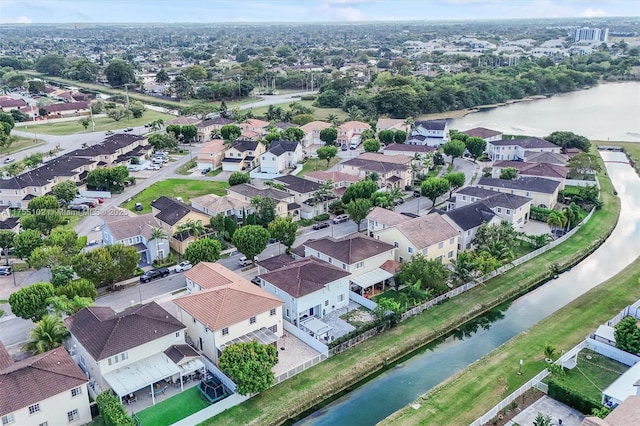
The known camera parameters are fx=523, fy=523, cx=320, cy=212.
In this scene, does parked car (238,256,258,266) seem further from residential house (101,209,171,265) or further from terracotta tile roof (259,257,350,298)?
terracotta tile roof (259,257,350,298)

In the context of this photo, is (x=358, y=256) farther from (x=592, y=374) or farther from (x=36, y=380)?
(x=36, y=380)

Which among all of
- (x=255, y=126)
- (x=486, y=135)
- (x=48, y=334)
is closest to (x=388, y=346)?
(x=48, y=334)

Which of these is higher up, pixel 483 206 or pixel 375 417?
pixel 483 206

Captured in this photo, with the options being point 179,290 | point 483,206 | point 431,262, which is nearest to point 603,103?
point 483,206

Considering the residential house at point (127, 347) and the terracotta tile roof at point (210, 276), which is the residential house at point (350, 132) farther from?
the residential house at point (127, 347)

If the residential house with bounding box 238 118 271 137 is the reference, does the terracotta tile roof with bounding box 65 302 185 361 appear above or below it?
above

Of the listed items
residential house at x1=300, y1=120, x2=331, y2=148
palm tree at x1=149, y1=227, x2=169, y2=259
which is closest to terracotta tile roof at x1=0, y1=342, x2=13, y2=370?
palm tree at x1=149, y1=227, x2=169, y2=259

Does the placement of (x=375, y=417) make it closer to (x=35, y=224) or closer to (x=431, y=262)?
(x=431, y=262)
